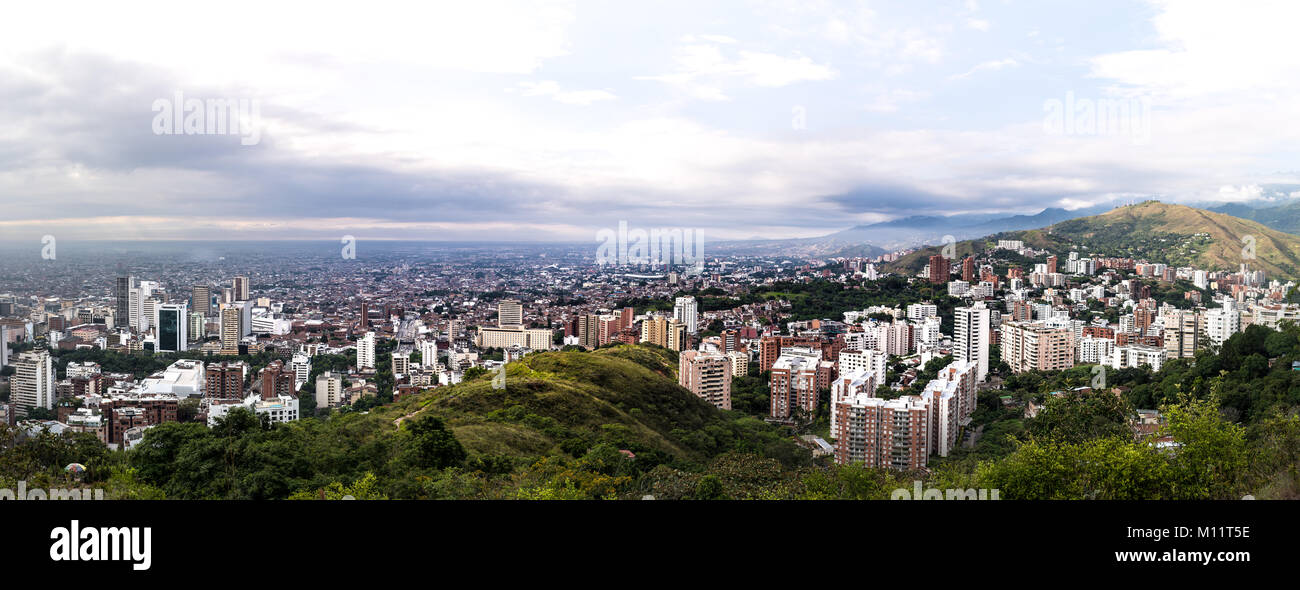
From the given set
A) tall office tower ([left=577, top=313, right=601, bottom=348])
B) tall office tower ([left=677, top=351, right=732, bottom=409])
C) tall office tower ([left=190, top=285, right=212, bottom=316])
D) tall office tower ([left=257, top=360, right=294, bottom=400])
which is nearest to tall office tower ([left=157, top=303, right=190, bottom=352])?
tall office tower ([left=190, top=285, right=212, bottom=316])

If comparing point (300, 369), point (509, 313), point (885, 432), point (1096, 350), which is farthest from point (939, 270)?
point (300, 369)

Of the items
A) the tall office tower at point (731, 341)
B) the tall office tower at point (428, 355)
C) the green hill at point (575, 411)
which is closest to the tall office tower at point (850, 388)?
the green hill at point (575, 411)

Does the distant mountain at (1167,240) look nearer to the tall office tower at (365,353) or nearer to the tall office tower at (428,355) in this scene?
the tall office tower at (428,355)

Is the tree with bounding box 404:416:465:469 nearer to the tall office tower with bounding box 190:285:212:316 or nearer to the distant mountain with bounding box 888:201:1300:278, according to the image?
the tall office tower with bounding box 190:285:212:316

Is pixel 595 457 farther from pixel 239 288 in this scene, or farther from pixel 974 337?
pixel 974 337

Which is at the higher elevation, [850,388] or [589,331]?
[589,331]

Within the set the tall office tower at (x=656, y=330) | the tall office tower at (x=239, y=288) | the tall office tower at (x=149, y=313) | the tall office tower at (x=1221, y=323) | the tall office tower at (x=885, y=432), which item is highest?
the tall office tower at (x=239, y=288)
